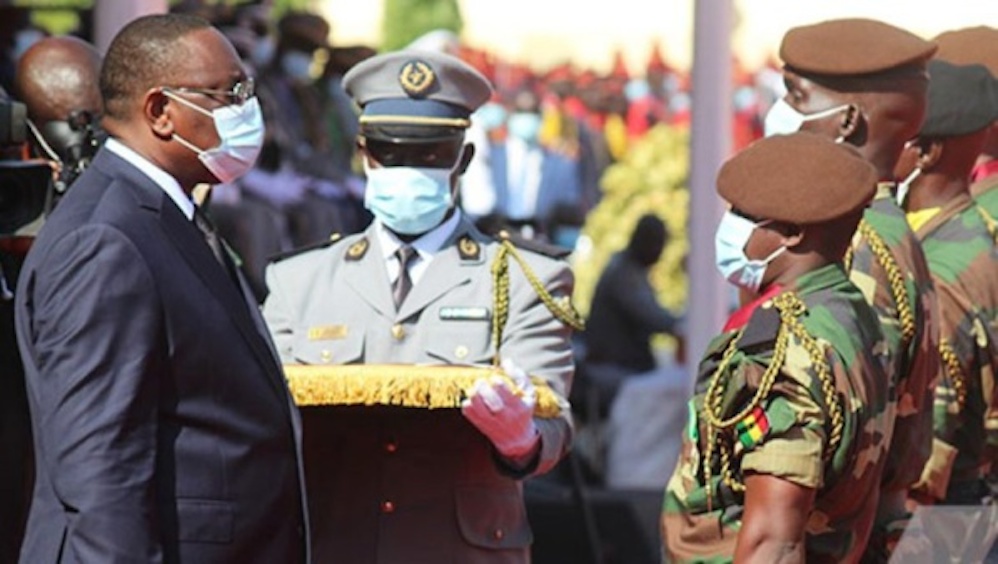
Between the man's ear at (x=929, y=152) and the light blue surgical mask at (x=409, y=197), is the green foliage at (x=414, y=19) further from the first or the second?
the light blue surgical mask at (x=409, y=197)

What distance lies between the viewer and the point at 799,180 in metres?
5.15

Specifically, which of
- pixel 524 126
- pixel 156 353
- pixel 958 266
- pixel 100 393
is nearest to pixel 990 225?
pixel 958 266

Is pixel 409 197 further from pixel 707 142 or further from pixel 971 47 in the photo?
pixel 707 142

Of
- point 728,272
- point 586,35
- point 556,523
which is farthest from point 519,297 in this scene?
point 586,35

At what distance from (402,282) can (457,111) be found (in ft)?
1.61

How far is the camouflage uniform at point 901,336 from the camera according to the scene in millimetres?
5527

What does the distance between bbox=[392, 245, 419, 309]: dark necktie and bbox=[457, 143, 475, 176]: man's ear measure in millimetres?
250

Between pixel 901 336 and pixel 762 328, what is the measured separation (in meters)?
0.63

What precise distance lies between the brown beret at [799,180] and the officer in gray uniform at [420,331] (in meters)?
0.82

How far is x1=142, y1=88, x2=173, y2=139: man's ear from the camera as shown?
5.08 metres

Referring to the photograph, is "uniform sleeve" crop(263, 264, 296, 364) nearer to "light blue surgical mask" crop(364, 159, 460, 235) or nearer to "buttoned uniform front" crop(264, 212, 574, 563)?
"buttoned uniform front" crop(264, 212, 574, 563)

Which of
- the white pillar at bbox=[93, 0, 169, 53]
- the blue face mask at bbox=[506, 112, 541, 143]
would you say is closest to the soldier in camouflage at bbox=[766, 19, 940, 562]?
the white pillar at bbox=[93, 0, 169, 53]

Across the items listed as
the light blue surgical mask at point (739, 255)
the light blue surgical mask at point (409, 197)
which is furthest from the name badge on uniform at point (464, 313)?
the light blue surgical mask at point (739, 255)

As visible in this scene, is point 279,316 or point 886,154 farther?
point 279,316
